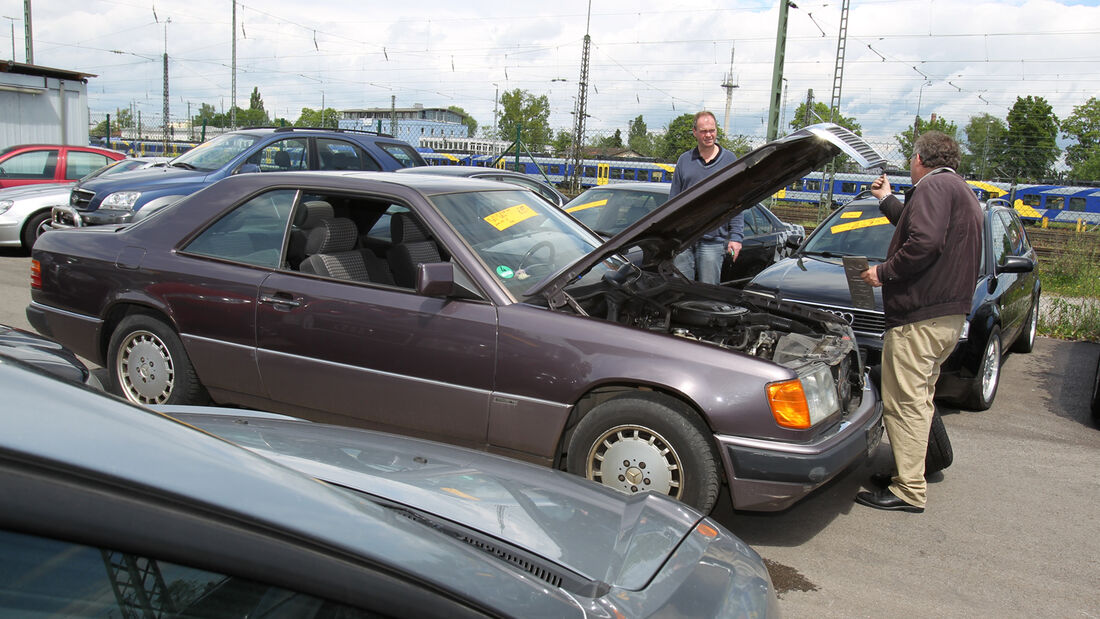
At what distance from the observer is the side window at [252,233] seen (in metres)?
4.31

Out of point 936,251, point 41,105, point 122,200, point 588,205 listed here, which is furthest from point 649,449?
point 41,105

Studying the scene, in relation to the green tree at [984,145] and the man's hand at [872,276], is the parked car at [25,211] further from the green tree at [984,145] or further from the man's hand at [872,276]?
the green tree at [984,145]

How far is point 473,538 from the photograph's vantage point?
1761 mm

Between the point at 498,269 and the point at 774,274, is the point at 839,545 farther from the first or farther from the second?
the point at 774,274

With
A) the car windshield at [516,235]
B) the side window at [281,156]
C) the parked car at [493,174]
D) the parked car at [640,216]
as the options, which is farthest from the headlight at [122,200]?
the car windshield at [516,235]

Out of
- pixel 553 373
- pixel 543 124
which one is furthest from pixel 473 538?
pixel 543 124

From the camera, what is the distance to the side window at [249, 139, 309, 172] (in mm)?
10023

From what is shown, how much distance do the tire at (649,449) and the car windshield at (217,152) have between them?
834cm

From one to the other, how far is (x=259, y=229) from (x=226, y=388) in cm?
92

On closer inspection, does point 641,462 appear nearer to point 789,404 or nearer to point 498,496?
point 789,404

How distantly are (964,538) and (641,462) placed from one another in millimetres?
1778

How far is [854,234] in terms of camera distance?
7270mm

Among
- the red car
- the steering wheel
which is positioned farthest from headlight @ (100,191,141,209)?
the steering wheel

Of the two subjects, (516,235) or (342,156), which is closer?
(516,235)
